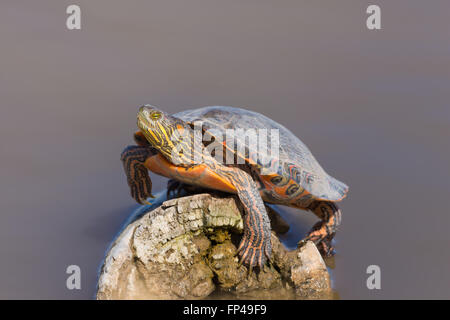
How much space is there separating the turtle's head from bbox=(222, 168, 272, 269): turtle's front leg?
614mm

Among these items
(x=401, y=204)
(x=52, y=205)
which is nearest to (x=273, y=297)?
(x=401, y=204)

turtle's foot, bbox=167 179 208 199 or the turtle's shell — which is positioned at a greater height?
the turtle's shell

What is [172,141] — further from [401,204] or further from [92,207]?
[401,204]

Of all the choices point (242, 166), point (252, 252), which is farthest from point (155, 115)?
point (252, 252)

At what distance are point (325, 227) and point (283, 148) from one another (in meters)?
0.91

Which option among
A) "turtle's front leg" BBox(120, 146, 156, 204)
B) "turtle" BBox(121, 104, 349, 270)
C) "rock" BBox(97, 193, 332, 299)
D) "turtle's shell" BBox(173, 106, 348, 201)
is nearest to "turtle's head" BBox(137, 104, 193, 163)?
"turtle" BBox(121, 104, 349, 270)

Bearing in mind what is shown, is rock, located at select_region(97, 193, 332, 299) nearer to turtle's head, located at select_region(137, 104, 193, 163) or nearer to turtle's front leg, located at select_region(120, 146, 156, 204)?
turtle's head, located at select_region(137, 104, 193, 163)

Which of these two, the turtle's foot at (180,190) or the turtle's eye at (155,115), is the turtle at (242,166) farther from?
the turtle's foot at (180,190)

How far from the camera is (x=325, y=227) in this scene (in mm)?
4504

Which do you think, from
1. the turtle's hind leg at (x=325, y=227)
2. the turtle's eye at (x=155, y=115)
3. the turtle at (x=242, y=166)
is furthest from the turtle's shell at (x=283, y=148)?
the turtle's eye at (x=155, y=115)

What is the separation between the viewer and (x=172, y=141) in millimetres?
3941

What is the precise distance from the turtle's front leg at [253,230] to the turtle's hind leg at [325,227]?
0.91m

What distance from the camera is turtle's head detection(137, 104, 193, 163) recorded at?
3.90 meters
